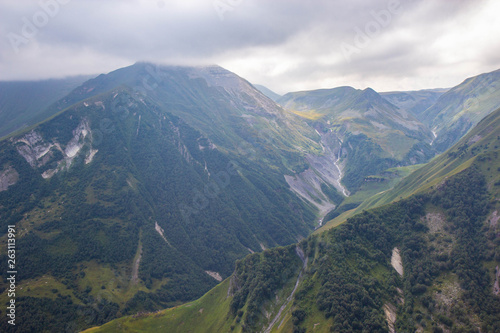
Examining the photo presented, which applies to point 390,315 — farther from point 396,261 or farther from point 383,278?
point 396,261

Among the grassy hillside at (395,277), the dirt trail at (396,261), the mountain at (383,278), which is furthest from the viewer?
the dirt trail at (396,261)

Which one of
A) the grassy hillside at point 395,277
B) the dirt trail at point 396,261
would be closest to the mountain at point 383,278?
the grassy hillside at point 395,277

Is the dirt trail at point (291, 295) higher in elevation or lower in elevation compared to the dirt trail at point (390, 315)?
higher

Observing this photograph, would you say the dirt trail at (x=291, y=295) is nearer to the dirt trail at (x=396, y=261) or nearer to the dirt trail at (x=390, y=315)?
the dirt trail at (x=390, y=315)

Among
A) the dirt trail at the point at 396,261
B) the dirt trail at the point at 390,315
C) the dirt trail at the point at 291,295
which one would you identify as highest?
the dirt trail at the point at 291,295

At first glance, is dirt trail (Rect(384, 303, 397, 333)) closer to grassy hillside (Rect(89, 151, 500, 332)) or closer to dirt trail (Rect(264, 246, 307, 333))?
grassy hillside (Rect(89, 151, 500, 332))

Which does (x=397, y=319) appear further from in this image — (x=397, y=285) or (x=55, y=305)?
(x=55, y=305)

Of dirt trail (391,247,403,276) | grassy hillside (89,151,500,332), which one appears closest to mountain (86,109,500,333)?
grassy hillside (89,151,500,332)

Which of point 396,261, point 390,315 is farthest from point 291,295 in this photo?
point 396,261

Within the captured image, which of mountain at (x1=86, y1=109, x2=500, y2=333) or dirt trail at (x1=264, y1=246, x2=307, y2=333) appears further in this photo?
dirt trail at (x1=264, y1=246, x2=307, y2=333)
